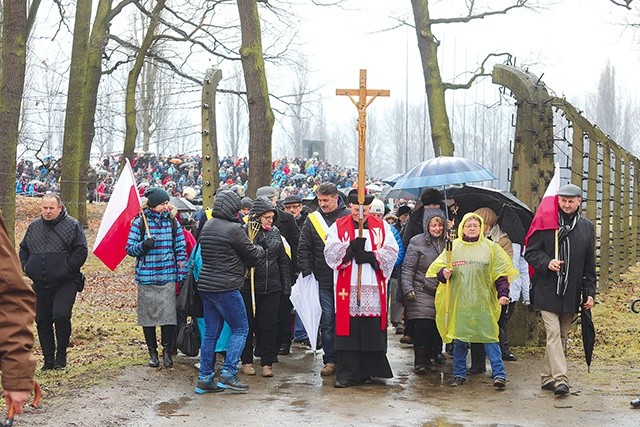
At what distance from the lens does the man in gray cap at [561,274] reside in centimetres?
1000

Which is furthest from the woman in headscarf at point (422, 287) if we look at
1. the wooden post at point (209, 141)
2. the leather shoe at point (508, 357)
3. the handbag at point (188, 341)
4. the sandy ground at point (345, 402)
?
the wooden post at point (209, 141)

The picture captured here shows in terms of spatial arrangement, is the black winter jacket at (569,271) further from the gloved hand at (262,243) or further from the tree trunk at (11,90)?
the tree trunk at (11,90)

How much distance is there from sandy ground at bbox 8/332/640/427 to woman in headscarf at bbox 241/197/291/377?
305 mm

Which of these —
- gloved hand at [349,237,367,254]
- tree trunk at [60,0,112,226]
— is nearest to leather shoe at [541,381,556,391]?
gloved hand at [349,237,367,254]

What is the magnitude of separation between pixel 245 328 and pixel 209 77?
20.4 feet

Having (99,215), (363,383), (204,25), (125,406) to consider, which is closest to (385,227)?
(363,383)

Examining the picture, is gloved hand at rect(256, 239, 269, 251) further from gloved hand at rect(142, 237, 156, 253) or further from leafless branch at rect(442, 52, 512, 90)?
leafless branch at rect(442, 52, 512, 90)

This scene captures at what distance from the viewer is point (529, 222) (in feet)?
39.4

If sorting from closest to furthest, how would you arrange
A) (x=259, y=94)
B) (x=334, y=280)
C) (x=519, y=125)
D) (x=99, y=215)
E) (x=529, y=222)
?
(x=334, y=280) → (x=529, y=222) → (x=519, y=125) → (x=259, y=94) → (x=99, y=215)

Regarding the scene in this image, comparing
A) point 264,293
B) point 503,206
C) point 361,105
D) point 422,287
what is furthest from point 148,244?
point 503,206

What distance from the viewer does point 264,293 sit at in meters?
11.2

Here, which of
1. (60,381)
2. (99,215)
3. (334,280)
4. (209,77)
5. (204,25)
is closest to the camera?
(60,381)

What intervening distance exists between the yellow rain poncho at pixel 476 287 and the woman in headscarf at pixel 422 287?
0.63 meters

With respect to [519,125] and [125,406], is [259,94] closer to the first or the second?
[519,125]
